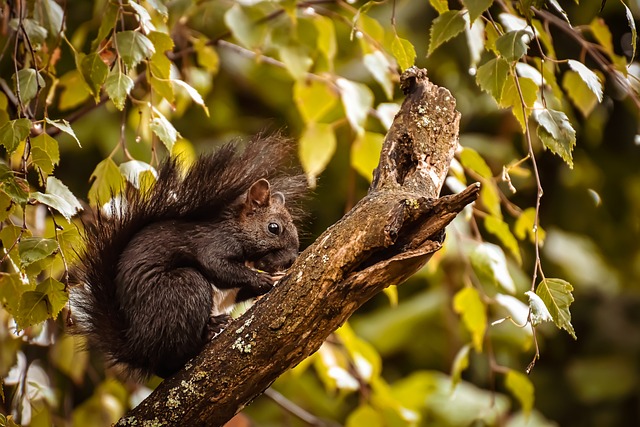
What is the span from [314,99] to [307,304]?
1232 mm

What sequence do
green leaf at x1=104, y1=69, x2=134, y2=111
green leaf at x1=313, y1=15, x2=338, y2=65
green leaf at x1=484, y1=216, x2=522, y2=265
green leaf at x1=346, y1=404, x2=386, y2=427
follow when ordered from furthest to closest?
green leaf at x1=346, y1=404, x2=386, y2=427 < green leaf at x1=313, y1=15, x2=338, y2=65 < green leaf at x1=484, y1=216, x2=522, y2=265 < green leaf at x1=104, y1=69, x2=134, y2=111

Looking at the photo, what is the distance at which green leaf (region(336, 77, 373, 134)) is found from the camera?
2.55 m

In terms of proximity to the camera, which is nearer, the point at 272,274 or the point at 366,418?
the point at 272,274

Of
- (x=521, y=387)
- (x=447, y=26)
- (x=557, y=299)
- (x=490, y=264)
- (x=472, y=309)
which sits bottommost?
(x=521, y=387)

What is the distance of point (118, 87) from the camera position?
1.75m

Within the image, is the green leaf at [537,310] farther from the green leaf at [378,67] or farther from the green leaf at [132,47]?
the green leaf at [378,67]

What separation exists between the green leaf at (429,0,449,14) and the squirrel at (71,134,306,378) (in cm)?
57

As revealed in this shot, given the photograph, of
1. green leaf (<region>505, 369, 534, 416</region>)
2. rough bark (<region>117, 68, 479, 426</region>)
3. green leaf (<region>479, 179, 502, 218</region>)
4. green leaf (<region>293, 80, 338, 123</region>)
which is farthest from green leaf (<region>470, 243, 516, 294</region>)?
green leaf (<region>293, 80, 338, 123</region>)

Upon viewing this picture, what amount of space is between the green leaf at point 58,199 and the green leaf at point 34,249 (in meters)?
0.06

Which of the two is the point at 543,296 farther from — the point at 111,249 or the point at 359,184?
the point at 359,184

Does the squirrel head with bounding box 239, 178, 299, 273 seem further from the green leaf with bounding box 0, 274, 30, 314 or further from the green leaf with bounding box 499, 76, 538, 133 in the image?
the green leaf with bounding box 499, 76, 538, 133

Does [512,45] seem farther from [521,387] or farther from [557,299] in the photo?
[521,387]

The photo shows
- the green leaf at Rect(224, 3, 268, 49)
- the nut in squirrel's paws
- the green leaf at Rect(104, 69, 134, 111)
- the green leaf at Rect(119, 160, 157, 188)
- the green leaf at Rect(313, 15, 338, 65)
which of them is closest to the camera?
the green leaf at Rect(104, 69, 134, 111)

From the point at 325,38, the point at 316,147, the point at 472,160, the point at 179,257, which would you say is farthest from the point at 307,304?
the point at 325,38
